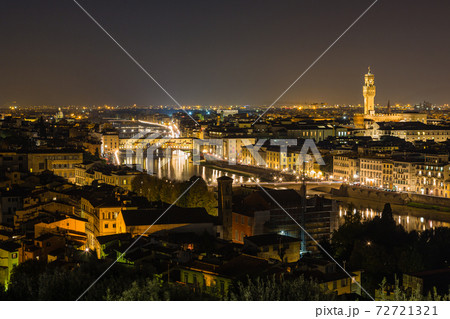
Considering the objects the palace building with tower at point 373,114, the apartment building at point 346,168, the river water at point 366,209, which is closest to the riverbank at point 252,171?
the river water at point 366,209

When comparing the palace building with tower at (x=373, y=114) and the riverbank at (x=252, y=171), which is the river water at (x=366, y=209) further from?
the palace building with tower at (x=373, y=114)

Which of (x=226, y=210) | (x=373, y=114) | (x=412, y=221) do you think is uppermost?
(x=373, y=114)

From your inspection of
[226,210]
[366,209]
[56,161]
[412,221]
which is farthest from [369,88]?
[226,210]

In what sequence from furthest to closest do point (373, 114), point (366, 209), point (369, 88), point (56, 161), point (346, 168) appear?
point (369, 88) < point (373, 114) < point (346, 168) < point (56, 161) < point (366, 209)

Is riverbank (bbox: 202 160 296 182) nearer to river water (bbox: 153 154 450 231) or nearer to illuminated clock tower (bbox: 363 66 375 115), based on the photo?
river water (bbox: 153 154 450 231)

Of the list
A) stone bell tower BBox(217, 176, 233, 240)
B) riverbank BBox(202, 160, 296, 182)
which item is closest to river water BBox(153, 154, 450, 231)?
riverbank BBox(202, 160, 296, 182)

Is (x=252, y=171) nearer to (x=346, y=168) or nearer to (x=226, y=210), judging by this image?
(x=346, y=168)

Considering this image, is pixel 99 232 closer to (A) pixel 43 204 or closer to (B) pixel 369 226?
(A) pixel 43 204

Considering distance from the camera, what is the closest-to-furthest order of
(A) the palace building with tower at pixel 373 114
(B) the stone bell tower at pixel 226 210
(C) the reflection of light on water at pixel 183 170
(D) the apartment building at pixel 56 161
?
1. (B) the stone bell tower at pixel 226 210
2. (D) the apartment building at pixel 56 161
3. (C) the reflection of light on water at pixel 183 170
4. (A) the palace building with tower at pixel 373 114

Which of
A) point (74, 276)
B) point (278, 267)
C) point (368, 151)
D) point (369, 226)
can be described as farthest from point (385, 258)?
point (368, 151)

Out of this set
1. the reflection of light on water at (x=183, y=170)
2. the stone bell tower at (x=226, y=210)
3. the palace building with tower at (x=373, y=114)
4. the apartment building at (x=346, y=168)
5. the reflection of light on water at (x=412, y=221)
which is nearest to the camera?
the stone bell tower at (x=226, y=210)

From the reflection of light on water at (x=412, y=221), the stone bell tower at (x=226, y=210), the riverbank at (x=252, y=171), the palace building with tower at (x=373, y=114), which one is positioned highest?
the palace building with tower at (x=373, y=114)
